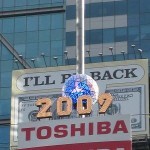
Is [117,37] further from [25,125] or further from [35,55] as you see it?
[25,125]

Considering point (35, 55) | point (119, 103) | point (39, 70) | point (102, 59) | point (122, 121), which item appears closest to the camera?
point (122, 121)

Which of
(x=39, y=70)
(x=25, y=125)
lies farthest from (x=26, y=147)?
(x=39, y=70)

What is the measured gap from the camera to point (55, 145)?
Result: 1908cm

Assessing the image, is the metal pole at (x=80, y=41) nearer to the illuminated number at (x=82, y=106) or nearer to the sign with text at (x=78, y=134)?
the illuminated number at (x=82, y=106)

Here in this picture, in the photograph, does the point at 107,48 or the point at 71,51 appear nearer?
the point at 107,48

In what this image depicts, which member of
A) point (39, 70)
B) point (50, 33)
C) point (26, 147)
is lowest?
point (26, 147)

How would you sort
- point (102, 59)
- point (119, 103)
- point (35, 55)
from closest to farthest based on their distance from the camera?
point (119, 103)
point (102, 59)
point (35, 55)

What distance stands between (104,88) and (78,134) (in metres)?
42.0

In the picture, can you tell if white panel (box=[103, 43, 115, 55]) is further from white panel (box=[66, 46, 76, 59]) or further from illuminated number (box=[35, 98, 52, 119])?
illuminated number (box=[35, 98, 52, 119])

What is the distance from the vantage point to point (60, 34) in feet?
283

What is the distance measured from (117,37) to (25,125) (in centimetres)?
6253

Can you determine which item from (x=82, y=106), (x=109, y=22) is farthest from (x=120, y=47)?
(x=82, y=106)

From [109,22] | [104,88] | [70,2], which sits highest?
[70,2]

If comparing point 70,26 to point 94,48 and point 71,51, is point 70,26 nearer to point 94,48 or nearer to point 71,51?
point 71,51
